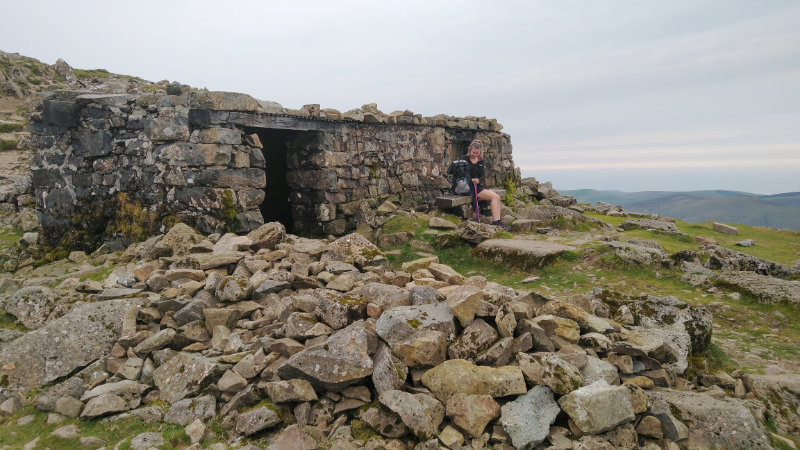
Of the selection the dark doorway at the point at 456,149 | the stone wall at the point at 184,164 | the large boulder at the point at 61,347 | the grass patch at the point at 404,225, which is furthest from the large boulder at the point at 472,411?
the dark doorway at the point at 456,149

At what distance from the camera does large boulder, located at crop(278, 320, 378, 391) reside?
3793 millimetres

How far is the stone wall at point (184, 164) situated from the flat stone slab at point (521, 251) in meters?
3.27

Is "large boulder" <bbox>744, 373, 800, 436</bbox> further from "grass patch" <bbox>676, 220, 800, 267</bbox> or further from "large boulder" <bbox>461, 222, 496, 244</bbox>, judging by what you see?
"grass patch" <bbox>676, 220, 800, 267</bbox>

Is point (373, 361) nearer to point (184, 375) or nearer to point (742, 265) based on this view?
point (184, 375)

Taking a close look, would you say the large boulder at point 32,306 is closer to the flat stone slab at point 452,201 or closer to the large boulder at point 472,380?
the large boulder at point 472,380

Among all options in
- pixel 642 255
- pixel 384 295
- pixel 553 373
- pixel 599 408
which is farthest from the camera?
pixel 642 255

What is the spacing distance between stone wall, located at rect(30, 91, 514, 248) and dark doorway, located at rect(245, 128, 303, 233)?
31 cm

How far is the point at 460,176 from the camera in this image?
12.2 meters

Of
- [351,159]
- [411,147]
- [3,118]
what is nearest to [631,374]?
[351,159]

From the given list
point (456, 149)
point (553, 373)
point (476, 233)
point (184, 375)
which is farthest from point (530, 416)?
point (456, 149)

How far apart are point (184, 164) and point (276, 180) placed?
3666 millimetres

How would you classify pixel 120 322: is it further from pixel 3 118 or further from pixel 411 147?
pixel 3 118

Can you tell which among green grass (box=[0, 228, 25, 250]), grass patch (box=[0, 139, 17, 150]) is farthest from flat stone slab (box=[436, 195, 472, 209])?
grass patch (box=[0, 139, 17, 150])

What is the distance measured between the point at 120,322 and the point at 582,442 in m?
4.71
